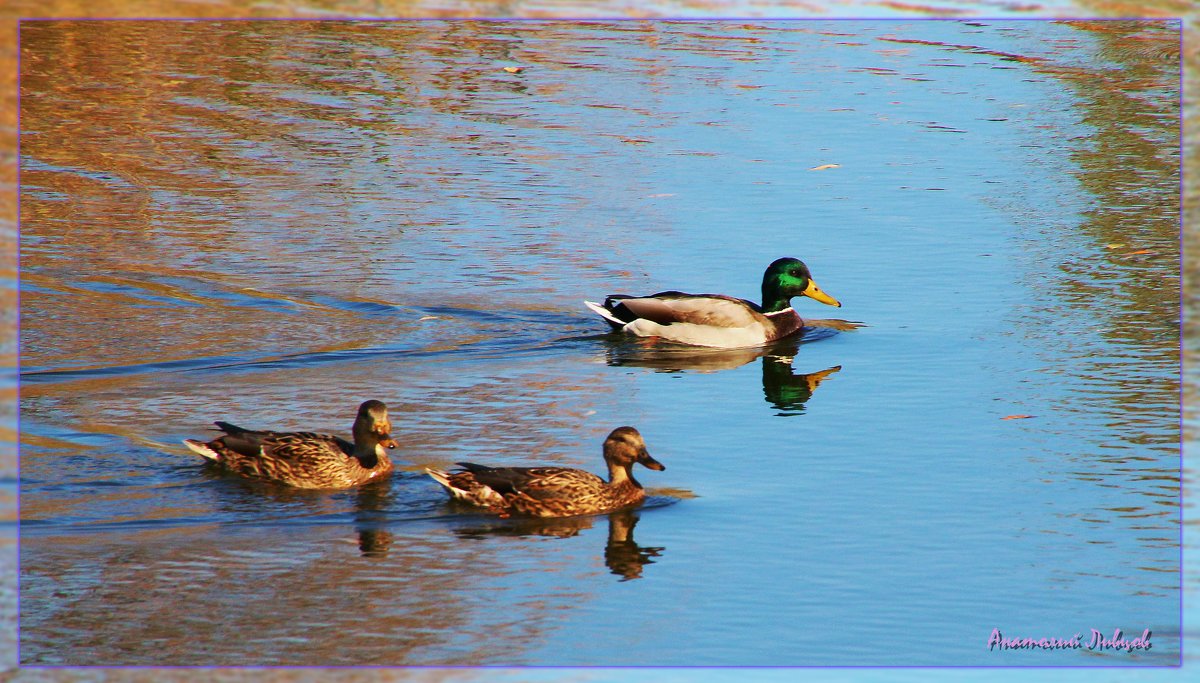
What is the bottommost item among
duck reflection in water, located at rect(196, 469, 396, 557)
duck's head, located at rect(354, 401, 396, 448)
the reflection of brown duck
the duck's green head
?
the reflection of brown duck

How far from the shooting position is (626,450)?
31.0 feet

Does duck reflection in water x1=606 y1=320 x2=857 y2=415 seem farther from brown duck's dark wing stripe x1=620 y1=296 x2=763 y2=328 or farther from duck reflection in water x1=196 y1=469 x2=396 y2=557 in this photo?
duck reflection in water x1=196 y1=469 x2=396 y2=557

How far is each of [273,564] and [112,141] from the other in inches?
463

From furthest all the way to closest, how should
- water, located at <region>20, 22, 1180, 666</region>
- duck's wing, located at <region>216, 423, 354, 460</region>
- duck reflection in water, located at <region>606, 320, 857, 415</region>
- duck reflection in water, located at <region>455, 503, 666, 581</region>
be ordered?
1. duck reflection in water, located at <region>606, 320, 857, 415</region>
2. duck's wing, located at <region>216, 423, 354, 460</region>
3. duck reflection in water, located at <region>455, 503, 666, 581</region>
4. water, located at <region>20, 22, 1180, 666</region>

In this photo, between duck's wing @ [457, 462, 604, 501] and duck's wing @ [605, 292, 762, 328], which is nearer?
Result: duck's wing @ [457, 462, 604, 501]

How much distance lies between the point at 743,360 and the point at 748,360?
0.14 ft

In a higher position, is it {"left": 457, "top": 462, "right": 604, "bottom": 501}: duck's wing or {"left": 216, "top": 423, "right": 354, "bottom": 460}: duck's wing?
{"left": 216, "top": 423, "right": 354, "bottom": 460}: duck's wing

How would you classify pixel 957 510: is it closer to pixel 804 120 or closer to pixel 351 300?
pixel 351 300

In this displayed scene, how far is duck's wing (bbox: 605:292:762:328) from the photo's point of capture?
44.7 ft

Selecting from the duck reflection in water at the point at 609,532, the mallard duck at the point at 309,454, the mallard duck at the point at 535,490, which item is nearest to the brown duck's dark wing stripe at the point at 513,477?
the mallard duck at the point at 535,490

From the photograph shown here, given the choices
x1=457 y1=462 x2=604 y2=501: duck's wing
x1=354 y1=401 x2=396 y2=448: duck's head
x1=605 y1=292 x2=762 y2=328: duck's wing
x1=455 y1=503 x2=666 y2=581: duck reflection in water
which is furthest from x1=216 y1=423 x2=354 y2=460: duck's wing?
x1=605 y1=292 x2=762 y2=328: duck's wing

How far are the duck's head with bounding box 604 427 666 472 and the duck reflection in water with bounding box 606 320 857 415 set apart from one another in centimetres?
275

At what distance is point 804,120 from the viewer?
66.9ft

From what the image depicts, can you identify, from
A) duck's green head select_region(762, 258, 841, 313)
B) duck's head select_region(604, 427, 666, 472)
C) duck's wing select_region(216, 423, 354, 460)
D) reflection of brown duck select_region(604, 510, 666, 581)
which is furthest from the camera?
duck's green head select_region(762, 258, 841, 313)
